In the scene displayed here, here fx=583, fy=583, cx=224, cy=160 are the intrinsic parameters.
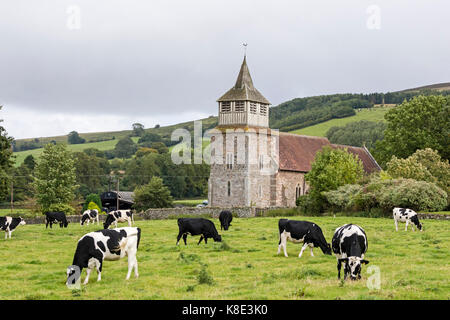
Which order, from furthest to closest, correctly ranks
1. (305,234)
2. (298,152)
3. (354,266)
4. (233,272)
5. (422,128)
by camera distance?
1. (298,152)
2. (422,128)
3. (305,234)
4. (233,272)
5. (354,266)

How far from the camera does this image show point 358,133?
116562mm

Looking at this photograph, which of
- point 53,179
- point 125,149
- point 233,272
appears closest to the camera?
point 233,272

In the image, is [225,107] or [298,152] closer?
Answer: [225,107]

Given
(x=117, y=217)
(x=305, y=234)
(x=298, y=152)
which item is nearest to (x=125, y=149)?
(x=298, y=152)

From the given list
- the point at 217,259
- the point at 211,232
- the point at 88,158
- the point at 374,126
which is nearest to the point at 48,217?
the point at 211,232

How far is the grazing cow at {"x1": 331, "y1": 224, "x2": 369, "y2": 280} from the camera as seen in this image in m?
14.6

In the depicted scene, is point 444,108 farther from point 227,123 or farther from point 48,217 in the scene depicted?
point 48,217

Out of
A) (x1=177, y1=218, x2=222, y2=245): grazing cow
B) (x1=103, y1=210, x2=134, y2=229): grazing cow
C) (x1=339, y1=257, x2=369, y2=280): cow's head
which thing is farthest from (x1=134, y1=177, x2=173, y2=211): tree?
(x1=339, y1=257, x2=369, y2=280): cow's head

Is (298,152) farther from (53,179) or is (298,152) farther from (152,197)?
(53,179)

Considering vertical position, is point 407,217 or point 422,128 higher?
point 422,128

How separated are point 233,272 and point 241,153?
1683 inches

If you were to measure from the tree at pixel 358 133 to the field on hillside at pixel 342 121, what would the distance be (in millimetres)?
3413

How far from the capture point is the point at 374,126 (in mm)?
122500

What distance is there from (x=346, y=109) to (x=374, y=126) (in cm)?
1944
